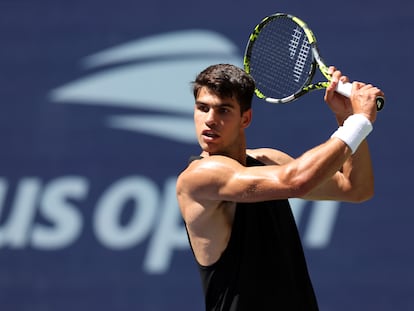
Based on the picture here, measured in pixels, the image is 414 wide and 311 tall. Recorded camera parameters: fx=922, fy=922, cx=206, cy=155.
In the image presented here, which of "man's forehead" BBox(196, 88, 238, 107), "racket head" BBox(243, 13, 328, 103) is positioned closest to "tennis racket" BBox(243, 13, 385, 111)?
"racket head" BBox(243, 13, 328, 103)

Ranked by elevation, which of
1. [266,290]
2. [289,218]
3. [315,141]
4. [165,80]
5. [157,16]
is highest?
[157,16]

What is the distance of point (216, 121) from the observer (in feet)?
13.1

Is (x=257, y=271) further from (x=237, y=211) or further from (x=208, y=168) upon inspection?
(x=208, y=168)

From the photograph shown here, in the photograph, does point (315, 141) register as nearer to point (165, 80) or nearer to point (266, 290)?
point (165, 80)

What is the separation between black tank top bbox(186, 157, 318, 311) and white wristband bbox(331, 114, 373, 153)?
53cm

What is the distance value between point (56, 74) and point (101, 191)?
1.00 meters

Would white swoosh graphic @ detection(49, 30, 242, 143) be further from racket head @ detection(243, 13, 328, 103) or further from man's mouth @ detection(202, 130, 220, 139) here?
man's mouth @ detection(202, 130, 220, 139)

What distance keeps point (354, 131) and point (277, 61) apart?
54.1 inches

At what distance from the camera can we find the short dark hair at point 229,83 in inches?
159

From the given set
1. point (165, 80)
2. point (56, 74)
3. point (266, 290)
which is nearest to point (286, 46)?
point (266, 290)

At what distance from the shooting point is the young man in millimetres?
3852

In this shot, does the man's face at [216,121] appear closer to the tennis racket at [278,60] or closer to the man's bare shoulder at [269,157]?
the man's bare shoulder at [269,157]

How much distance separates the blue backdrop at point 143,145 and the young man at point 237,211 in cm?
265

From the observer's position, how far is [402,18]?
679cm
